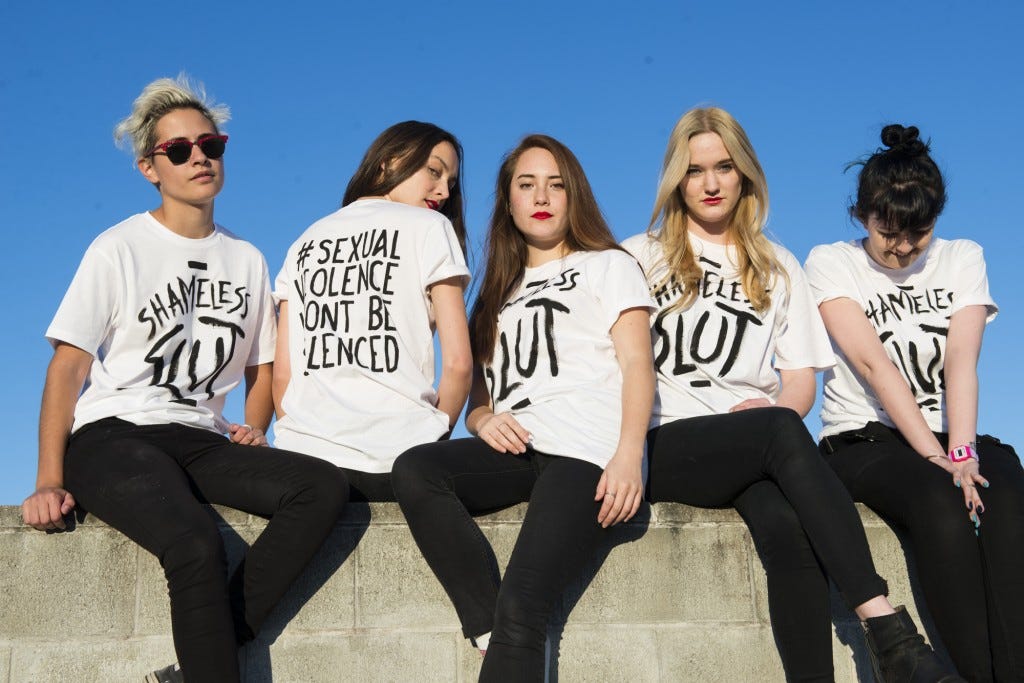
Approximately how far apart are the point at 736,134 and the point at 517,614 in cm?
267

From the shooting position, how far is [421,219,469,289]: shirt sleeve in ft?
15.7

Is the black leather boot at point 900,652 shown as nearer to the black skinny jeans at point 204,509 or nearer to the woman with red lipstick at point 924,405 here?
the woman with red lipstick at point 924,405

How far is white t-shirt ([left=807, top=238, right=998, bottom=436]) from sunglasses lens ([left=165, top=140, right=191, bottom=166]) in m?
3.06

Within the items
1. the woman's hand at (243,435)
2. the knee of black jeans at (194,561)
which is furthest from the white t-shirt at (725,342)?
the knee of black jeans at (194,561)

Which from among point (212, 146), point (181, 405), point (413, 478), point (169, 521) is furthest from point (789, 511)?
point (212, 146)

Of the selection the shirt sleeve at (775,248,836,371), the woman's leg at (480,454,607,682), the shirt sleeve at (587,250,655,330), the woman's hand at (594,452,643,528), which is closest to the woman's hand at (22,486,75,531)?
the woman's leg at (480,454,607,682)

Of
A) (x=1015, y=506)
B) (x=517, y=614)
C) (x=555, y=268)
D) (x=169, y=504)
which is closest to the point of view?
(x=517, y=614)

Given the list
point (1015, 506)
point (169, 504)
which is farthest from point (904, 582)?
point (169, 504)

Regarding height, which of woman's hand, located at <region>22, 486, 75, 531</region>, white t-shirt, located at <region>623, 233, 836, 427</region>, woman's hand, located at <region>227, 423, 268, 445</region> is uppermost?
white t-shirt, located at <region>623, 233, 836, 427</region>

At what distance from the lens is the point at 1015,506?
442 cm

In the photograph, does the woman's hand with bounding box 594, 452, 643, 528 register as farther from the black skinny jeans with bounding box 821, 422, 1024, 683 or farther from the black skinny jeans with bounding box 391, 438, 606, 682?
the black skinny jeans with bounding box 821, 422, 1024, 683

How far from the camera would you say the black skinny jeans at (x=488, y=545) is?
12.6 feet

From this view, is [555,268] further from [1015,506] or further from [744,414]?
[1015,506]

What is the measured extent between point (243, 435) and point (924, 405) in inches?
126
